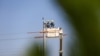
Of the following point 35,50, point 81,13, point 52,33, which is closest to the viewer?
point 81,13

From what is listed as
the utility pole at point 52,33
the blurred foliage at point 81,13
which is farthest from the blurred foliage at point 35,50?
the blurred foliage at point 81,13

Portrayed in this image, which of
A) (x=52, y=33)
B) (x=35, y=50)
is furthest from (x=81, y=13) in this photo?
(x=52, y=33)

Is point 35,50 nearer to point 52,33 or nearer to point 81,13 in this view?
point 52,33

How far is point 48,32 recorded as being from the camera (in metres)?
1.78

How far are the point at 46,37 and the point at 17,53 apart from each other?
34cm

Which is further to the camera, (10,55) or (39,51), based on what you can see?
(10,55)

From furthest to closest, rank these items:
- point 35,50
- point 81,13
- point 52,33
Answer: point 52,33, point 35,50, point 81,13

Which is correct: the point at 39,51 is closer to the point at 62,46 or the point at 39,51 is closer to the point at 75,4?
the point at 62,46

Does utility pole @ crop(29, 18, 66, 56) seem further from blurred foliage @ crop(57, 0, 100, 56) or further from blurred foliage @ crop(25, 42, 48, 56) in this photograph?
blurred foliage @ crop(57, 0, 100, 56)

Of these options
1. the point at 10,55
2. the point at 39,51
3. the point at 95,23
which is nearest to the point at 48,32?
the point at 39,51

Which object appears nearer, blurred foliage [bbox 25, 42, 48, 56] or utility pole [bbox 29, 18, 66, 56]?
blurred foliage [bbox 25, 42, 48, 56]

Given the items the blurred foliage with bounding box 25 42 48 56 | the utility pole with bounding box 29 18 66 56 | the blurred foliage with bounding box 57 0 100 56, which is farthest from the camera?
the utility pole with bounding box 29 18 66 56

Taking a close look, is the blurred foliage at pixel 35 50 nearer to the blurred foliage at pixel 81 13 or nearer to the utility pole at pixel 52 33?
the utility pole at pixel 52 33

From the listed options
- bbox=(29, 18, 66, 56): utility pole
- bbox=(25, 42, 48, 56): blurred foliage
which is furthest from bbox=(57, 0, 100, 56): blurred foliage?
bbox=(29, 18, 66, 56): utility pole
